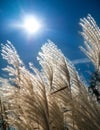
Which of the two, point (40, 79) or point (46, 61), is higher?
point (46, 61)

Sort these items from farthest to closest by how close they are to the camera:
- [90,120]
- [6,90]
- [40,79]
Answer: [6,90], [40,79], [90,120]

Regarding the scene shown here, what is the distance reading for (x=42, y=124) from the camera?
150 inches

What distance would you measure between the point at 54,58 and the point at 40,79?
1.73 ft

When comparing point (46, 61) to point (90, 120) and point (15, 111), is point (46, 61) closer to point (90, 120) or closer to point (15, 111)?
point (15, 111)

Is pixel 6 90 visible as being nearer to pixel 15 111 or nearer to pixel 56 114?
pixel 15 111

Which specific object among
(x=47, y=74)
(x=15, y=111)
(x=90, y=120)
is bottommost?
(x=90, y=120)

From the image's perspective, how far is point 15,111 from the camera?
4516 millimetres

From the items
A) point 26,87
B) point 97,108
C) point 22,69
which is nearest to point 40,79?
point 26,87

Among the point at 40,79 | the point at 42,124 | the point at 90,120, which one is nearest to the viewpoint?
the point at 90,120

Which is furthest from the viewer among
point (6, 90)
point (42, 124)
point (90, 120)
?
point (6, 90)

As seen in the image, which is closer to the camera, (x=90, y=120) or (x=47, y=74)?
(x=90, y=120)

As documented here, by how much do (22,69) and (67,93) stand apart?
0.69 m

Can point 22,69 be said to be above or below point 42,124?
above

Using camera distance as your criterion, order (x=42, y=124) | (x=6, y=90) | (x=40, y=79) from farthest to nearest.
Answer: (x=6, y=90) → (x=40, y=79) → (x=42, y=124)
